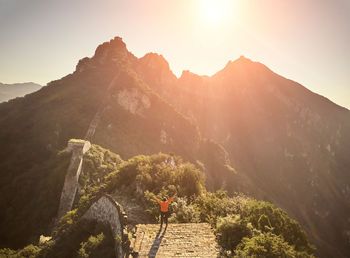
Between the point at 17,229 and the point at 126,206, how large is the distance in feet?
83.1

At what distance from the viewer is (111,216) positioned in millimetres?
14531

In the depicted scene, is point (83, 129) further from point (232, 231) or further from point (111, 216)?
point (232, 231)

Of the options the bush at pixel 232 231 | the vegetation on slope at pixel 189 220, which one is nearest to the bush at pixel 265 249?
the vegetation on slope at pixel 189 220

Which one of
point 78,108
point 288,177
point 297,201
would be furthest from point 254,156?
point 78,108

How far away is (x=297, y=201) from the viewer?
131m

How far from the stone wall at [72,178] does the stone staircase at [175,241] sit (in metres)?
26.7

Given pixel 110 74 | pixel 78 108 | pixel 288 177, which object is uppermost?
pixel 110 74

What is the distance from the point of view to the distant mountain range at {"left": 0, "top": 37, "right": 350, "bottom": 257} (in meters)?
Result: 55.8

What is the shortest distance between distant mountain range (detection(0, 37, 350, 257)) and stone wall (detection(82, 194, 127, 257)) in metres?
20.8

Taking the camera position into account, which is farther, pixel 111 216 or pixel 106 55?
pixel 106 55

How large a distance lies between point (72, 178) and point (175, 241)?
30.8 m

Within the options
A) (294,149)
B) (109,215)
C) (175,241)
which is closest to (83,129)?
(109,215)

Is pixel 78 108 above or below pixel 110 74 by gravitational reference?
below

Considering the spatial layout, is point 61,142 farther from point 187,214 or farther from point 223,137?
point 223,137
